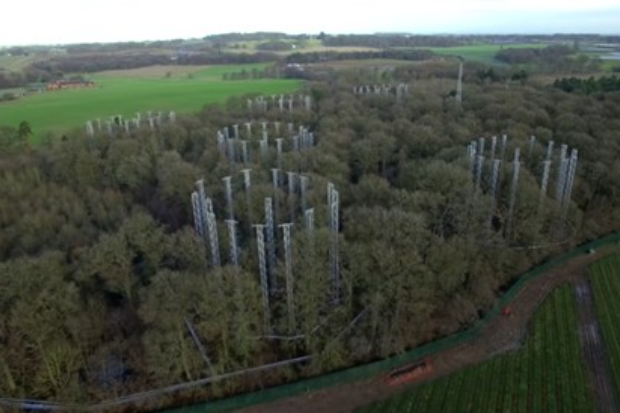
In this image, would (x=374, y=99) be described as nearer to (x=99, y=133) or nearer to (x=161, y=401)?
(x=99, y=133)

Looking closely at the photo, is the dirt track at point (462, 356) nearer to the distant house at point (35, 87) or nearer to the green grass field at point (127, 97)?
the green grass field at point (127, 97)

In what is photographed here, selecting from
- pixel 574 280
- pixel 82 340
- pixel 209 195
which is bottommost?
pixel 574 280

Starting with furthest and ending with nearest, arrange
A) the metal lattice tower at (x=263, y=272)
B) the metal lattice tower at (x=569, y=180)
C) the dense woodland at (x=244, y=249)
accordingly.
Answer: the metal lattice tower at (x=569, y=180)
the metal lattice tower at (x=263, y=272)
the dense woodland at (x=244, y=249)

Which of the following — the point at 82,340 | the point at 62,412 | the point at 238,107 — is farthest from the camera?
the point at 238,107

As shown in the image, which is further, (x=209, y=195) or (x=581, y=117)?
(x=581, y=117)

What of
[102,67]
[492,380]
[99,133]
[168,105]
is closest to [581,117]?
[492,380]

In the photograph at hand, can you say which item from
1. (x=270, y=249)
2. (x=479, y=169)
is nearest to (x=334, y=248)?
(x=270, y=249)

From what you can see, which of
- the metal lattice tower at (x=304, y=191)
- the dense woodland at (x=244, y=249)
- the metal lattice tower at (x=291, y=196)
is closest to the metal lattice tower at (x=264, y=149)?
the dense woodland at (x=244, y=249)
